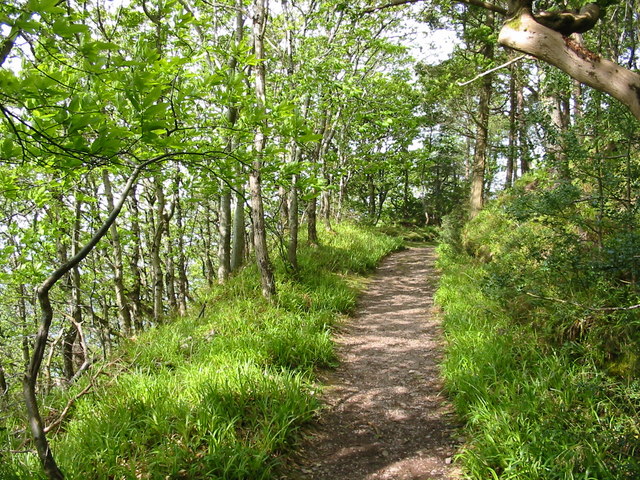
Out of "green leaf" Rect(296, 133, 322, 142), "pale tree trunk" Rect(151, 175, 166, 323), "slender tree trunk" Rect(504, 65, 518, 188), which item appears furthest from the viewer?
"pale tree trunk" Rect(151, 175, 166, 323)

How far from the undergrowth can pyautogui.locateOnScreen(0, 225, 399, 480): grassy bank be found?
176cm

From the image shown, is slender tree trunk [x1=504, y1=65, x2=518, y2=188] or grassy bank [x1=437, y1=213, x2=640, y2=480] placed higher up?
slender tree trunk [x1=504, y1=65, x2=518, y2=188]

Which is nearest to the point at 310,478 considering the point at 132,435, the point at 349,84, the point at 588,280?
the point at 132,435

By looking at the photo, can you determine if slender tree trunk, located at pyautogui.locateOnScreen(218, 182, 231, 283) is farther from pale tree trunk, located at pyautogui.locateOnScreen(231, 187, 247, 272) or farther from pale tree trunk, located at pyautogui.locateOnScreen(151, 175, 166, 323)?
pale tree trunk, located at pyautogui.locateOnScreen(151, 175, 166, 323)

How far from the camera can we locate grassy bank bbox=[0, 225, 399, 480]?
2994 mm

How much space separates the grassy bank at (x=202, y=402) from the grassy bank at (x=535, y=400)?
1.70 metres

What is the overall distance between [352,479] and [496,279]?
2.87m

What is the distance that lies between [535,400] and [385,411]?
5.12 ft

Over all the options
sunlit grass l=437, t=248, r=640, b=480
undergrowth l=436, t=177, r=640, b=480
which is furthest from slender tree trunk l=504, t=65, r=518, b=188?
sunlit grass l=437, t=248, r=640, b=480

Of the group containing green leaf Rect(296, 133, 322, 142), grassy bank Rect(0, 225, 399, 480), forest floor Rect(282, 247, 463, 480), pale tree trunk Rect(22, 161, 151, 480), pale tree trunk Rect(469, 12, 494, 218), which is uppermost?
pale tree trunk Rect(469, 12, 494, 218)

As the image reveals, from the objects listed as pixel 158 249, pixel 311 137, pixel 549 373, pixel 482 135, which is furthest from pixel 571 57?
pixel 482 135

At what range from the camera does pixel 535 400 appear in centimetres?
335

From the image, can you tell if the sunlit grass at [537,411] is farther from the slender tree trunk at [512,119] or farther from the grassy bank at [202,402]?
the slender tree trunk at [512,119]

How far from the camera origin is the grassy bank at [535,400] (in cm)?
273
